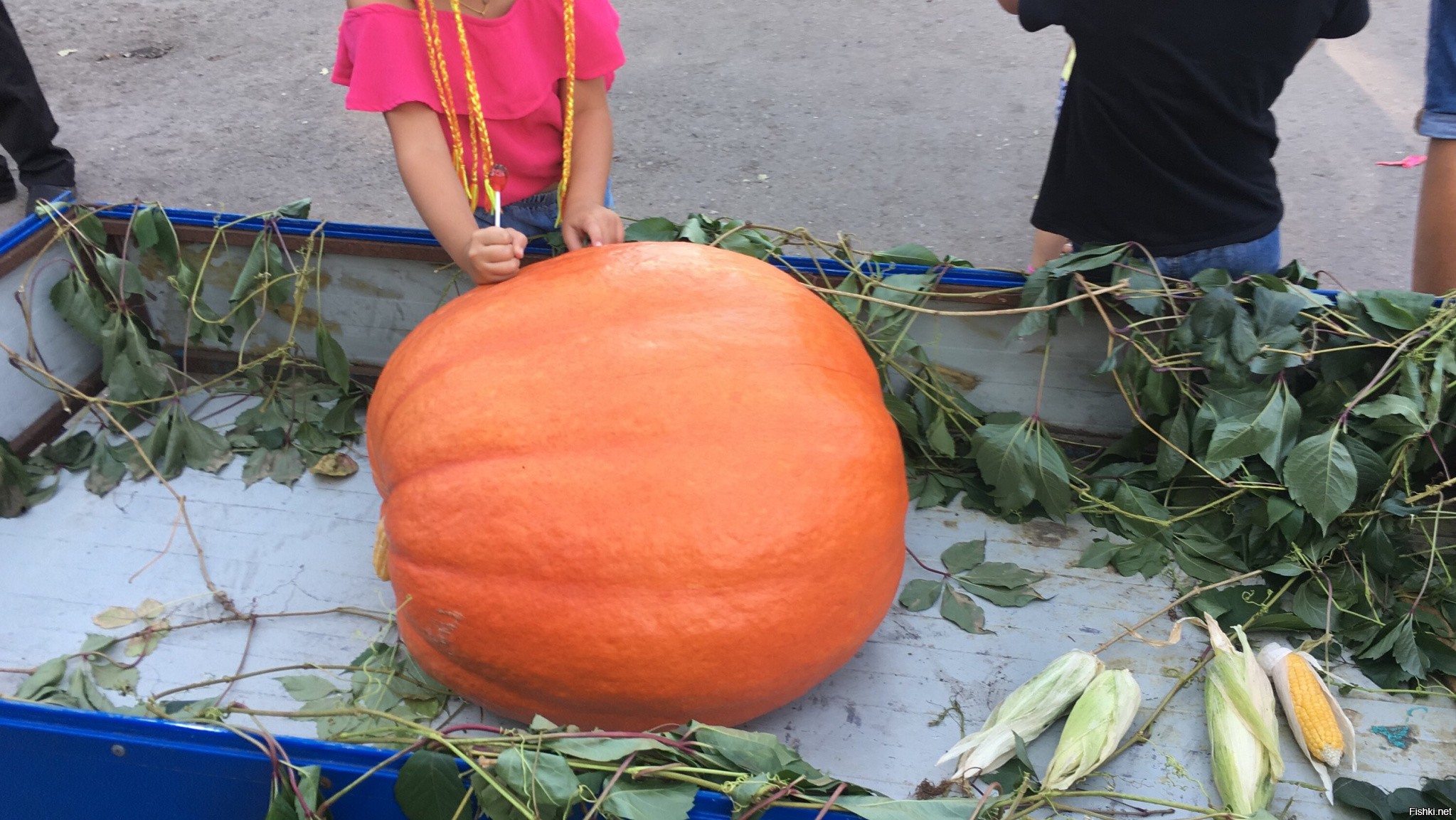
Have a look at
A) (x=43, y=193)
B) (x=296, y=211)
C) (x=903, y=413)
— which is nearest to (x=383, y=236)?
(x=296, y=211)

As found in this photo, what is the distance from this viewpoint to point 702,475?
1408mm

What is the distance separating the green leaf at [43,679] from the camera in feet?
5.31

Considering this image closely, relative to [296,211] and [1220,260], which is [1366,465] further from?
[296,211]

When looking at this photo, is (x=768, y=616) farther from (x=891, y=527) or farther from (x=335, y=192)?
(x=335, y=192)

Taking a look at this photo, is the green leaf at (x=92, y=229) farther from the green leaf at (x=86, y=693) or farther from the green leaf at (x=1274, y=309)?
the green leaf at (x=1274, y=309)

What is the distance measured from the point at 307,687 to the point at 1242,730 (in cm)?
149

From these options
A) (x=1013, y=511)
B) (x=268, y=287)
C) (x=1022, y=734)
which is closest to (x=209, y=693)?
(x=268, y=287)

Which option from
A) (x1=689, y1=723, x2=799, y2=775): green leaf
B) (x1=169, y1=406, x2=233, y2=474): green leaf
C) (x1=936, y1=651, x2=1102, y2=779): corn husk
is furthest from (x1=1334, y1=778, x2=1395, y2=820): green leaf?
(x1=169, y1=406, x2=233, y2=474): green leaf

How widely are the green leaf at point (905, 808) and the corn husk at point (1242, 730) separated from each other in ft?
1.47

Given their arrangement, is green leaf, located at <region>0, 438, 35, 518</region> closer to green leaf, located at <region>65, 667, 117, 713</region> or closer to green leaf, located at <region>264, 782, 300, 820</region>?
green leaf, located at <region>65, 667, 117, 713</region>

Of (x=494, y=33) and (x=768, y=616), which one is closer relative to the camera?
(x=768, y=616)

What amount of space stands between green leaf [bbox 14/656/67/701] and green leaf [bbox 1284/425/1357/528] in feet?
6.93

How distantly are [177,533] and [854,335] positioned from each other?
1.39 metres

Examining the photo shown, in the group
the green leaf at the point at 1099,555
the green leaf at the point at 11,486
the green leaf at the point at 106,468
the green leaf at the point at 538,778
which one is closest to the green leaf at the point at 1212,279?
the green leaf at the point at 1099,555
